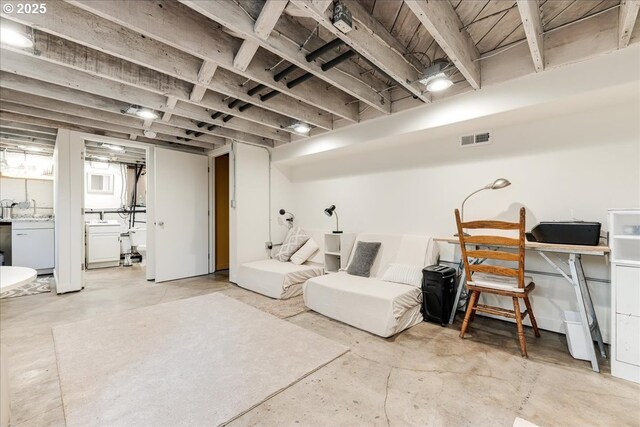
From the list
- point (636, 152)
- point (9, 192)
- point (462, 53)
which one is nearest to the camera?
point (462, 53)

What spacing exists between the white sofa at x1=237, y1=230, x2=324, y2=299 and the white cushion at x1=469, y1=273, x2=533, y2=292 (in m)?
2.16

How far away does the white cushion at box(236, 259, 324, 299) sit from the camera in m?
3.76

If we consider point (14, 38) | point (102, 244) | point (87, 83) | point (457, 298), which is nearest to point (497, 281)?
point (457, 298)

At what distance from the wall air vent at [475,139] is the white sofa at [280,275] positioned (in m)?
2.38

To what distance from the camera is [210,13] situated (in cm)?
163

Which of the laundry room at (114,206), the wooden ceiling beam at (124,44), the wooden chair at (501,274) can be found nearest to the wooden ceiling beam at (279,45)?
the wooden ceiling beam at (124,44)

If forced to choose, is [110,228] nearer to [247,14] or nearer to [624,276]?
[247,14]

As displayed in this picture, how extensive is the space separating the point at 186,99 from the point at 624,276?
3.98 metres

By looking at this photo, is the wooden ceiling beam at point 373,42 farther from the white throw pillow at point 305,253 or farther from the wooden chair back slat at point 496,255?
the white throw pillow at point 305,253

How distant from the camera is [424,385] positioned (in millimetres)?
1853

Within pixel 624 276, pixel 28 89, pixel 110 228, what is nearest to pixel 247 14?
pixel 28 89

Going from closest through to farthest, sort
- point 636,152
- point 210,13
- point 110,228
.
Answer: point 210,13, point 636,152, point 110,228

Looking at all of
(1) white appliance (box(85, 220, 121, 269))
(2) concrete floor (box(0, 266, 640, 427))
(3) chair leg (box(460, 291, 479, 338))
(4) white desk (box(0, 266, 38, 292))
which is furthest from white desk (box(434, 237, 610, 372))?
(1) white appliance (box(85, 220, 121, 269))

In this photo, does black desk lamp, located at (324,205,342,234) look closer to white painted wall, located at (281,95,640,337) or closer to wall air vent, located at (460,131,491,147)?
white painted wall, located at (281,95,640,337)
